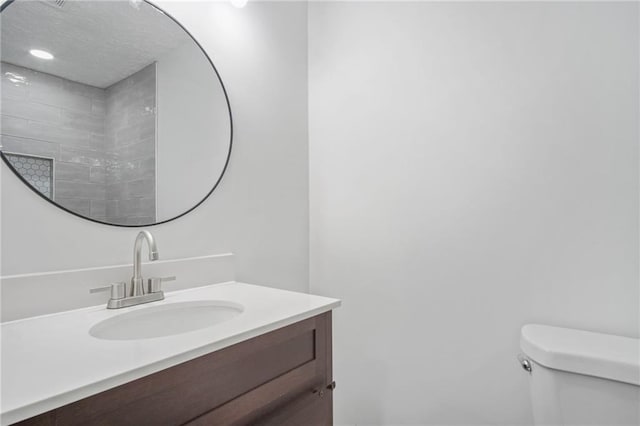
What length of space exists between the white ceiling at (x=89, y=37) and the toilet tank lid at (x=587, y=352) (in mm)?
1528

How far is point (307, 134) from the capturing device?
1.80 metres

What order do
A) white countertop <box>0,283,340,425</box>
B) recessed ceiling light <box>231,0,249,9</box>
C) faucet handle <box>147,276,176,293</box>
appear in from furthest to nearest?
recessed ceiling light <box>231,0,249,9</box> → faucet handle <box>147,276,176,293</box> → white countertop <box>0,283,340,425</box>

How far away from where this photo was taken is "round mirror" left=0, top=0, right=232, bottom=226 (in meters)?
0.91

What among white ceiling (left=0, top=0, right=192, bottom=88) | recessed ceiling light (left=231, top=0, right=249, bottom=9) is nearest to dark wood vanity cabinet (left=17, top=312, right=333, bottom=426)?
white ceiling (left=0, top=0, right=192, bottom=88)

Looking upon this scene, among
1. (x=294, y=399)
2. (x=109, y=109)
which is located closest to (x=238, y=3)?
(x=109, y=109)

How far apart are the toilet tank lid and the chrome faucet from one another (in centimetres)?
113

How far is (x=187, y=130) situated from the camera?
49.5 inches

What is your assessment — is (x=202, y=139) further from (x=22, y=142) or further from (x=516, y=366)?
(x=516, y=366)

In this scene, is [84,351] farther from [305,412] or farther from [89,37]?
[89,37]

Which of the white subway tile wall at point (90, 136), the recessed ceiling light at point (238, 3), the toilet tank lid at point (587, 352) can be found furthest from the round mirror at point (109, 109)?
the toilet tank lid at point (587, 352)

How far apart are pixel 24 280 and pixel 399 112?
4.60 feet

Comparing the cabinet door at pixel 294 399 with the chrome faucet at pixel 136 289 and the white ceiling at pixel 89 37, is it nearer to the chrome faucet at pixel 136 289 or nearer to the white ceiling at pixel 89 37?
the chrome faucet at pixel 136 289

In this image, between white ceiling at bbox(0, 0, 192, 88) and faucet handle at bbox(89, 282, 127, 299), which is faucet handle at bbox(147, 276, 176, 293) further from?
white ceiling at bbox(0, 0, 192, 88)

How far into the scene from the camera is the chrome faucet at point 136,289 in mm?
962
